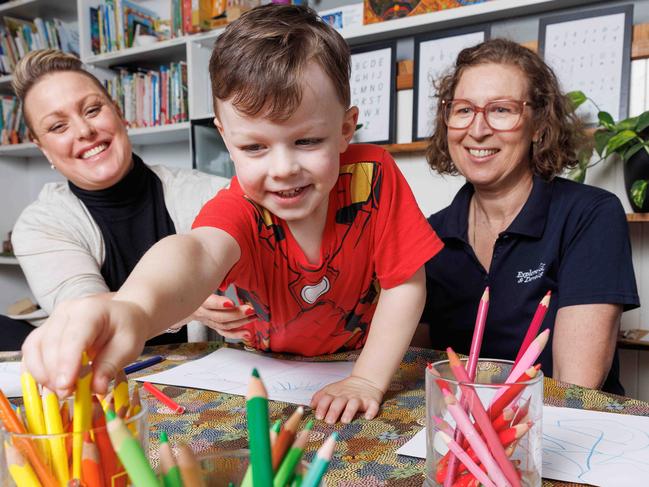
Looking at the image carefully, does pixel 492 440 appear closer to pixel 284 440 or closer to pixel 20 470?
pixel 284 440

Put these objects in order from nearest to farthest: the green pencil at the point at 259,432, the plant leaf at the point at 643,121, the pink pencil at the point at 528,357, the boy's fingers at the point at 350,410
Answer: the green pencil at the point at 259,432
the pink pencil at the point at 528,357
the boy's fingers at the point at 350,410
the plant leaf at the point at 643,121

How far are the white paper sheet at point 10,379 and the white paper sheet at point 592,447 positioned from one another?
56 centimetres

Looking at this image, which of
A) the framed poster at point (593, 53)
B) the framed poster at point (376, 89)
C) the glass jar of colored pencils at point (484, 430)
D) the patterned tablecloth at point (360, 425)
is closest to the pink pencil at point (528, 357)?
the glass jar of colored pencils at point (484, 430)

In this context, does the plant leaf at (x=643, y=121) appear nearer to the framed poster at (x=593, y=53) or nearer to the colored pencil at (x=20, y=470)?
the framed poster at (x=593, y=53)

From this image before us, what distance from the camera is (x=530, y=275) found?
1.25m

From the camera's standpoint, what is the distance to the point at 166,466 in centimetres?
28

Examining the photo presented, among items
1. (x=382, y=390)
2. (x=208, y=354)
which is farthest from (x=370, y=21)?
(x=382, y=390)

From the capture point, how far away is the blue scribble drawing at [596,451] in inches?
20.6

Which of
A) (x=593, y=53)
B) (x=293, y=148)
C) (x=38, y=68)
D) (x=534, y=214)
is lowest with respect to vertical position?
(x=534, y=214)

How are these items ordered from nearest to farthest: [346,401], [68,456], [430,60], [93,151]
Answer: [68,456] < [346,401] < [93,151] < [430,60]

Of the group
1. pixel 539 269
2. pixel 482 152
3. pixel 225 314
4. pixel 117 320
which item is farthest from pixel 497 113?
pixel 117 320

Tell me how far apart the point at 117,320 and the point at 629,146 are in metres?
1.74

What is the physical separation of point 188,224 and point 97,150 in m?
0.31

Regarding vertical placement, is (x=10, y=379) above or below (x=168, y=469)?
below
